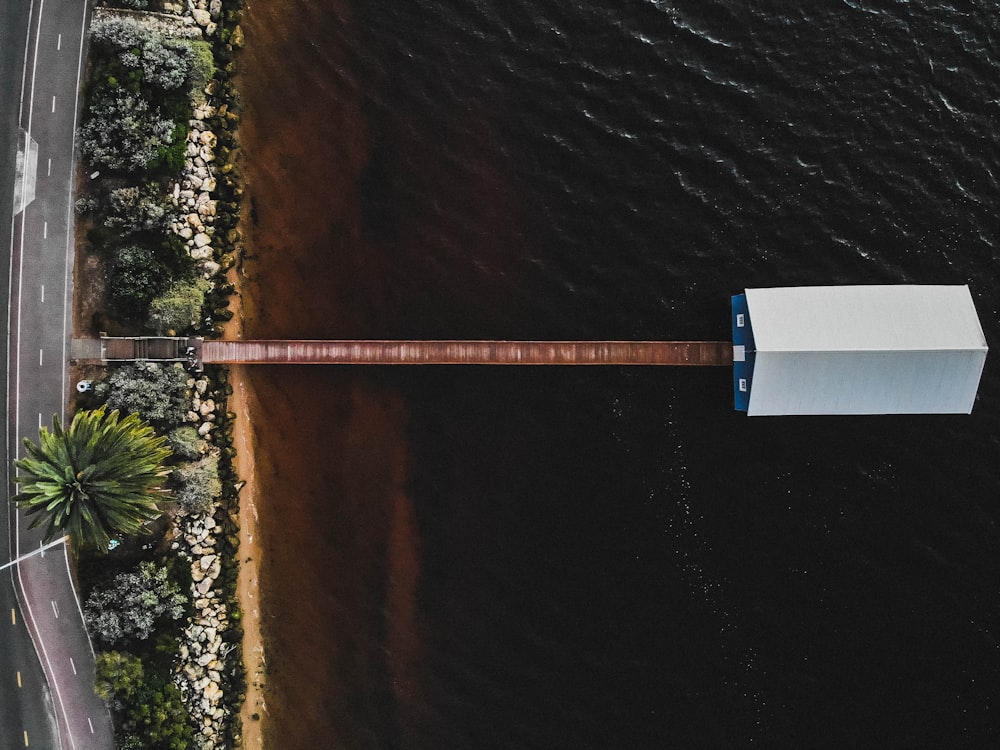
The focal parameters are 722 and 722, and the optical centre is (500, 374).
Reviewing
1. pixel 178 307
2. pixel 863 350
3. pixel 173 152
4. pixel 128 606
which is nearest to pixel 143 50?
pixel 173 152

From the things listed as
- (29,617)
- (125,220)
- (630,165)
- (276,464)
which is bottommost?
(29,617)

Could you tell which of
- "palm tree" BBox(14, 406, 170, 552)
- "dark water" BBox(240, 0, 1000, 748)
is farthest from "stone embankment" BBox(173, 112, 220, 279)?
"palm tree" BBox(14, 406, 170, 552)

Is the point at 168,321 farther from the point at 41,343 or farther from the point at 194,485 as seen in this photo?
the point at 194,485

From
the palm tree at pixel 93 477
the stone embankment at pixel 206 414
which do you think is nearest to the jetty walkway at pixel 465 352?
the stone embankment at pixel 206 414

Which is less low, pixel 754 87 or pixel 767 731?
pixel 754 87

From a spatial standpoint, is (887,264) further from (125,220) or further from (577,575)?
(125,220)

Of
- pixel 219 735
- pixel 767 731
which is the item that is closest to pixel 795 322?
pixel 767 731
